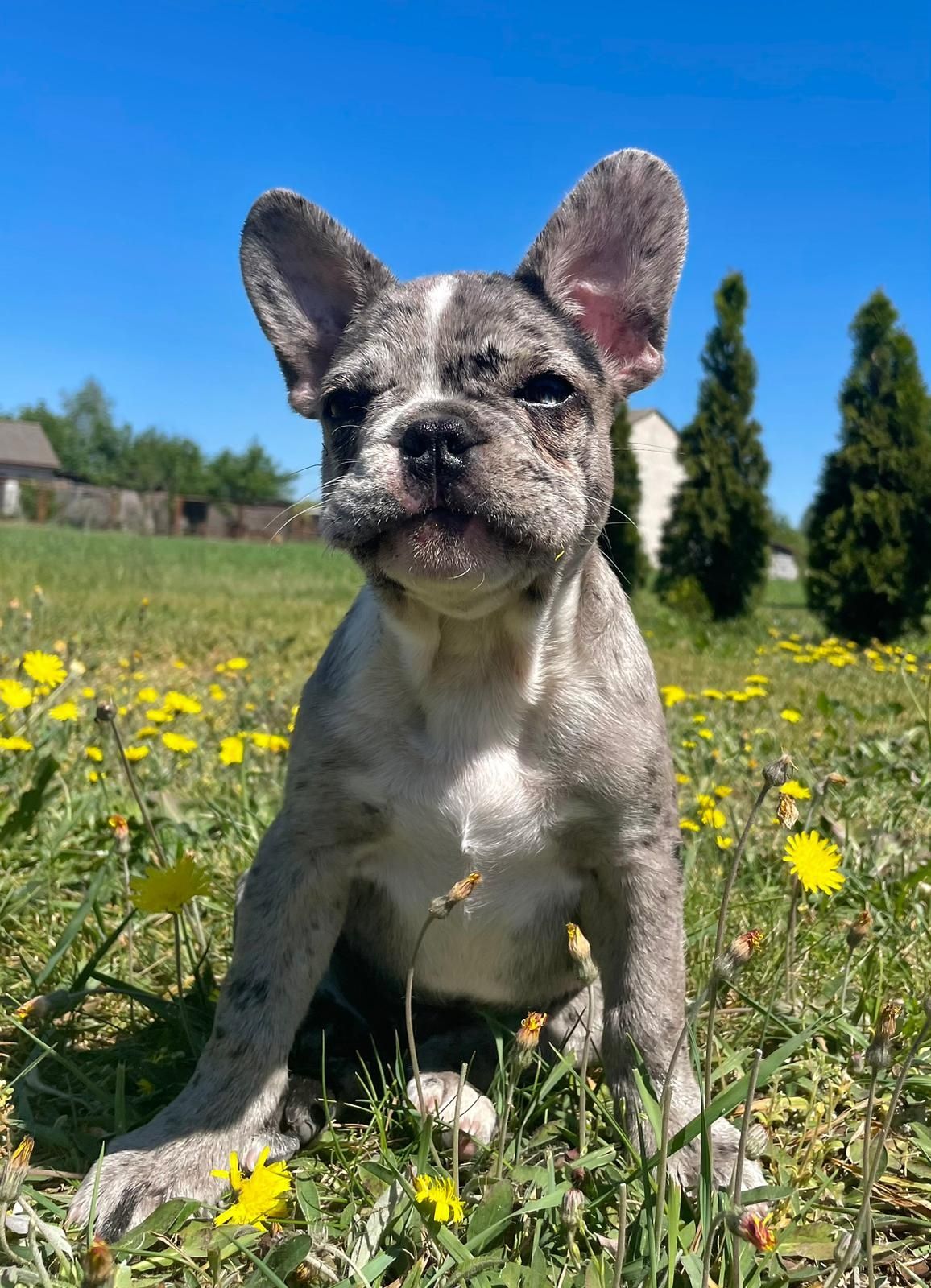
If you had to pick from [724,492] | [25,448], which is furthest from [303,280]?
[25,448]

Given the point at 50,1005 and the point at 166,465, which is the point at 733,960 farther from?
the point at 166,465

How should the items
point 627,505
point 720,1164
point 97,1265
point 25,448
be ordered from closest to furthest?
point 97,1265 < point 720,1164 < point 627,505 < point 25,448

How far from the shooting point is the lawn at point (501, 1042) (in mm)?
2018

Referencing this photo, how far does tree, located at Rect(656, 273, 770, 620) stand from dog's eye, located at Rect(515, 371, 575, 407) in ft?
66.1

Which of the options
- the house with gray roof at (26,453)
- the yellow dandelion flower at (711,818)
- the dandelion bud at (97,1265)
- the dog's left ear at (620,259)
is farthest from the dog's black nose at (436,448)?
the house with gray roof at (26,453)

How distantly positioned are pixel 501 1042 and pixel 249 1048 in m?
0.68

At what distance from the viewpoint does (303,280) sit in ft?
11.6

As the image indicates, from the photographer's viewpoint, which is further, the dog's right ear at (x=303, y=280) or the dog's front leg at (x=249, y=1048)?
the dog's right ear at (x=303, y=280)

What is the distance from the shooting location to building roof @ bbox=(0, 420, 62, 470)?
86312 millimetres

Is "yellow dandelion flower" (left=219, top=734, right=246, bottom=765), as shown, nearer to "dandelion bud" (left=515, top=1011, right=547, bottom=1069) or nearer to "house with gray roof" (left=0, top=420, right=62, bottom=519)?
"dandelion bud" (left=515, top=1011, right=547, bottom=1069)

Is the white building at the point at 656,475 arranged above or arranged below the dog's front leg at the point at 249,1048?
above

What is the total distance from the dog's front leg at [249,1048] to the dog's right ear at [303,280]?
1.71 m

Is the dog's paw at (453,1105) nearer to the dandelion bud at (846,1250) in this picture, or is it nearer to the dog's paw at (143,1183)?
the dog's paw at (143,1183)

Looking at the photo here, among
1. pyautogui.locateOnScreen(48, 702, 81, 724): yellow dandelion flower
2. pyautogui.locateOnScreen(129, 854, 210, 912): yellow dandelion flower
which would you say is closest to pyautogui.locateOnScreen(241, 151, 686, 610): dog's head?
pyautogui.locateOnScreen(129, 854, 210, 912): yellow dandelion flower
